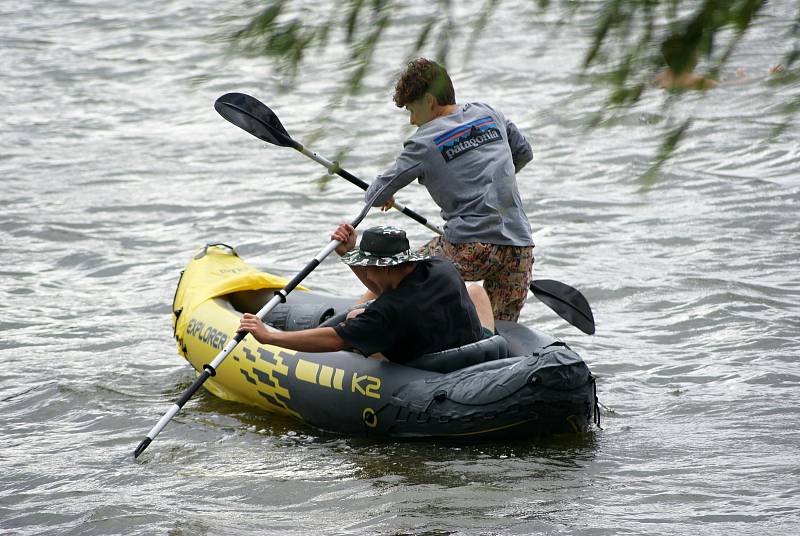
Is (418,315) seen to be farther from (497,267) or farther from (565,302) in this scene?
(565,302)

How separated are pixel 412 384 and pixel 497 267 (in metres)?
0.89

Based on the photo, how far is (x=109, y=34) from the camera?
66.2 ft

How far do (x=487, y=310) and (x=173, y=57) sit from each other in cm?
1384

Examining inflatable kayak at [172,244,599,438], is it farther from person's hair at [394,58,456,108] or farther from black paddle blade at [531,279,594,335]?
person's hair at [394,58,456,108]

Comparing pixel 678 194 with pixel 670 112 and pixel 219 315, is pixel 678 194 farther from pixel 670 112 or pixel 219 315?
pixel 670 112

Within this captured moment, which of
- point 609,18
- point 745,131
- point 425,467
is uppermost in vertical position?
point 609,18

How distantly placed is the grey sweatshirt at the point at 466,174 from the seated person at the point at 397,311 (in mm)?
503

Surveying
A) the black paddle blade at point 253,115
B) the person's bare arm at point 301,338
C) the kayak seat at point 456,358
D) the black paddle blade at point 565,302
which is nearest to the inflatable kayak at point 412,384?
the kayak seat at point 456,358

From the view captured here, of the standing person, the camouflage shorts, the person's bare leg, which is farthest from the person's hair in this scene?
the person's bare leg

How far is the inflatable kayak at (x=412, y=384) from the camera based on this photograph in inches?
216

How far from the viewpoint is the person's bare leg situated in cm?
619

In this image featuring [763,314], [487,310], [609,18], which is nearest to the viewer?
[609,18]

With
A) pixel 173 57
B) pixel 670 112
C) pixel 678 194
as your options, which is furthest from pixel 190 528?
pixel 173 57

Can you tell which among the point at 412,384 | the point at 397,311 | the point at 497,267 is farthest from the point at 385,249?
the point at 497,267
